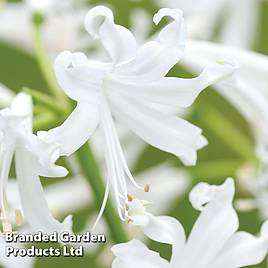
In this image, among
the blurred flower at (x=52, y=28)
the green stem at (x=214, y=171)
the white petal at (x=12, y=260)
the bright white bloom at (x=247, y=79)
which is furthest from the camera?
the blurred flower at (x=52, y=28)

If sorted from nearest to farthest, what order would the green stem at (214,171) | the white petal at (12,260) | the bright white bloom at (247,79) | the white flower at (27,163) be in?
the white flower at (27,163) → the white petal at (12,260) → the bright white bloom at (247,79) → the green stem at (214,171)

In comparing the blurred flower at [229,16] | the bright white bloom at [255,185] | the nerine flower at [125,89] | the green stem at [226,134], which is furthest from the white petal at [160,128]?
the blurred flower at [229,16]

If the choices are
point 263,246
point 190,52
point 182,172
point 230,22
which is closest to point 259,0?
point 230,22

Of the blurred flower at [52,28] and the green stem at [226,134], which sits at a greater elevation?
the blurred flower at [52,28]

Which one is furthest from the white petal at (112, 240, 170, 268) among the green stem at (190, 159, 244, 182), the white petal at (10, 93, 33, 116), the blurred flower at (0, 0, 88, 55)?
the blurred flower at (0, 0, 88, 55)

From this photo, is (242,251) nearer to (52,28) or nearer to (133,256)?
(133,256)

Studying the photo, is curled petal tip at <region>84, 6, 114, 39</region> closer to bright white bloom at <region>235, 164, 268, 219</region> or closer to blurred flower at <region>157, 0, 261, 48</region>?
bright white bloom at <region>235, 164, 268, 219</region>

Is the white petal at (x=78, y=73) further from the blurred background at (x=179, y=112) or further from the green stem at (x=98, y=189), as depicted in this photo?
the blurred background at (x=179, y=112)
